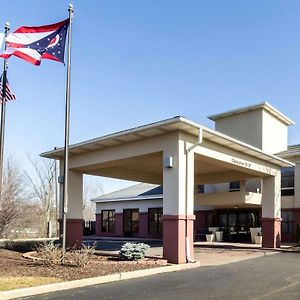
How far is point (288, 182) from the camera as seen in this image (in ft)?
95.6

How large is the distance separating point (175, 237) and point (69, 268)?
428 cm

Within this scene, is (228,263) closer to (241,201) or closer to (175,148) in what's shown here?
(175,148)

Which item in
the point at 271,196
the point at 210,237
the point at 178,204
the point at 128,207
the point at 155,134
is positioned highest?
the point at 155,134

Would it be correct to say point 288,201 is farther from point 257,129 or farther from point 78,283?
point 78,283

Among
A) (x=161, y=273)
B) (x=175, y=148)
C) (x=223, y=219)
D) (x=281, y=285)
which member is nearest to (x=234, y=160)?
(x=175, y=148)

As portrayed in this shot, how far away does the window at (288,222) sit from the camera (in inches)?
1129

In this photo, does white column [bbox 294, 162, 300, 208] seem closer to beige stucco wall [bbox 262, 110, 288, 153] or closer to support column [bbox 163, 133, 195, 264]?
beige stucco wall [bbox 262, 110, 288, 153]

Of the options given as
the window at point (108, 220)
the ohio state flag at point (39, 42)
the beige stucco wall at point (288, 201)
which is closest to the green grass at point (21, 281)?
the ohio state flag at point (39, 42)

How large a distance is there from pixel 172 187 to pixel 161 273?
3349 millimetres

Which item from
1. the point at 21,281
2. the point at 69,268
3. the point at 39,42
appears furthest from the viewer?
the point at 39,42

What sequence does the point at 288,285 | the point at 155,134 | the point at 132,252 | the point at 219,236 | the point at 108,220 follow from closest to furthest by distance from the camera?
the point at 288,285 → the point at 132,252 → the point at 155,134 → the point at 219,236 → the point at 108,220

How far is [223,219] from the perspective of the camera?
1275 inches

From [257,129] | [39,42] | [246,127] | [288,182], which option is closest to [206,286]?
[39,42]

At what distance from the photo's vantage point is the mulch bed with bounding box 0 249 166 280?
39.2 feet
